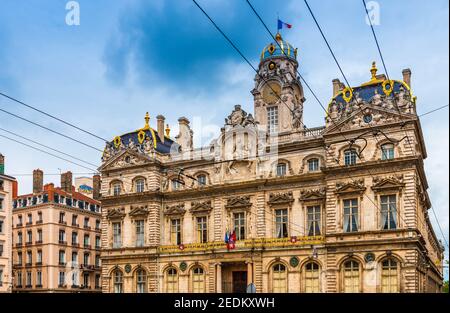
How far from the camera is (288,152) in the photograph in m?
47.6

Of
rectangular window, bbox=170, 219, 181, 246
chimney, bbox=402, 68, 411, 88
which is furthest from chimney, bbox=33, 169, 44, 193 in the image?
chimney, bbox=402, 68, 411, 88

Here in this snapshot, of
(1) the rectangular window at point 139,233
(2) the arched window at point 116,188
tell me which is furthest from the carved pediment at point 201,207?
(2) the arched window at point 116,188

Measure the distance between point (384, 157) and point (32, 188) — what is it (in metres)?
44.2

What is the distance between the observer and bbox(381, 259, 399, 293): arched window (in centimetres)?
4109

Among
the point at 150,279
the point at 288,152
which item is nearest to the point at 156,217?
the point at 150,279

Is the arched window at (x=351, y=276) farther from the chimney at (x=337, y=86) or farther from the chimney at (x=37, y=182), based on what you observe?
the chimney at (x=37, y=182)

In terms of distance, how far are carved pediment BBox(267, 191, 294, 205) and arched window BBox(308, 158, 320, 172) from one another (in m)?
2.47

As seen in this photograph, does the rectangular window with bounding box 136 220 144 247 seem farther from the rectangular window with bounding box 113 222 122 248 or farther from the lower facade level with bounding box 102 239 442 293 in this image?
the rectangular window with bounding box 113 222 122 248

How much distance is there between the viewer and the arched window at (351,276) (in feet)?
139

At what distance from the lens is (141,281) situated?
168 feet

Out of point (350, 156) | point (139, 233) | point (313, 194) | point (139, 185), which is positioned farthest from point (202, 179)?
point (350, 156)
